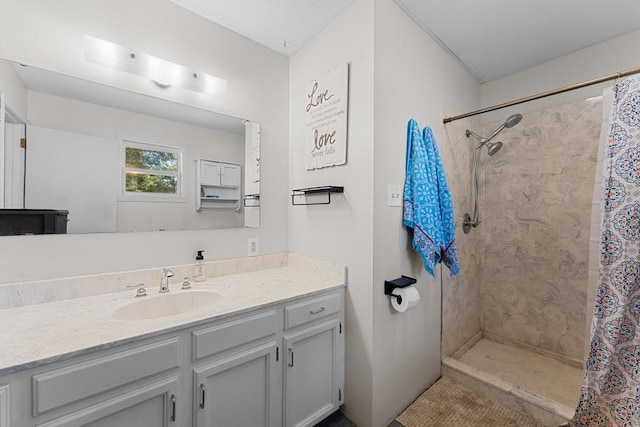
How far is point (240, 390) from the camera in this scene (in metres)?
1.16

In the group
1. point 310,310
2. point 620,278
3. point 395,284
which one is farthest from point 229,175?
point 620,278

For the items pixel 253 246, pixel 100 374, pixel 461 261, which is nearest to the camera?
pixel 100 374

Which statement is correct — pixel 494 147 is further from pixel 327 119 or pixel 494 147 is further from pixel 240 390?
pixel 240 390

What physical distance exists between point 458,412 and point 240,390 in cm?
137

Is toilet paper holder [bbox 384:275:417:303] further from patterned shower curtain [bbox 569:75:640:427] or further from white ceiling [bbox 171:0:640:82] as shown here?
white ceiling [bbox 171:0:640:82]

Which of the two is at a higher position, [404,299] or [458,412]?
[404,299]

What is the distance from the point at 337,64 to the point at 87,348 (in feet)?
5.93

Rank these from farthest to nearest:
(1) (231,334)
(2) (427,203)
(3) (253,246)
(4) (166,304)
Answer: (3) (253,246)
(2) (427,203)
(4) (166,304)
(1) (231,334)

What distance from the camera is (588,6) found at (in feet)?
5.19

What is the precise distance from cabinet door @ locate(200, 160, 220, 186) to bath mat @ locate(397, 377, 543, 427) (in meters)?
1.87

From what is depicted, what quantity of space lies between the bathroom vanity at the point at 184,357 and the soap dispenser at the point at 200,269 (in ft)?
0.15

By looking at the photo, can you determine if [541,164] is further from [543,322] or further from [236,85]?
[236,85]

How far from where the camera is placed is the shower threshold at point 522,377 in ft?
5.05

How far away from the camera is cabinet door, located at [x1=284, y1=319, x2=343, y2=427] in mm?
1324
